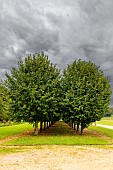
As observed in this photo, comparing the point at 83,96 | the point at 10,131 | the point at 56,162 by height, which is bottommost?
the point at 56,162

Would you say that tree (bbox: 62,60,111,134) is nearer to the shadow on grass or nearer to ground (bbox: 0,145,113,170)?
the shadow on grass

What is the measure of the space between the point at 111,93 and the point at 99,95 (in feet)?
23.4

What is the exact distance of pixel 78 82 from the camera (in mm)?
35969

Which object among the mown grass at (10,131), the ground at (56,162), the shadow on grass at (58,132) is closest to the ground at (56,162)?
the ground at (56,162)

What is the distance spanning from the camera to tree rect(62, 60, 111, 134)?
1352 inches

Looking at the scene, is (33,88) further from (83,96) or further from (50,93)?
(83,96)

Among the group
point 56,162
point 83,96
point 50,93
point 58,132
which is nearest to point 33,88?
point 50,93

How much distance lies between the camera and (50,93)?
33344 mm

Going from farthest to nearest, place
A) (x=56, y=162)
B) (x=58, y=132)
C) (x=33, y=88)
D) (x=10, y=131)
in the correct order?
(x=10, y=131), (x=58, y=132), (x=33, y=88), (x=56, y=162)

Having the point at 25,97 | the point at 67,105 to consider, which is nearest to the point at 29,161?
the point at 25,97

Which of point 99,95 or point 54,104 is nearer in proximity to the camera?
point 54,104

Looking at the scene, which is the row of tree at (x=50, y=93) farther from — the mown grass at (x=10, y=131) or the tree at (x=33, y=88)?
the mown grass at (x=10, y=131)

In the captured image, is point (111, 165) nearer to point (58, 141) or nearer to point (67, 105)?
point (58, 141)

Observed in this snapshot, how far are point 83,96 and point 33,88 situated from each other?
24.5ft
